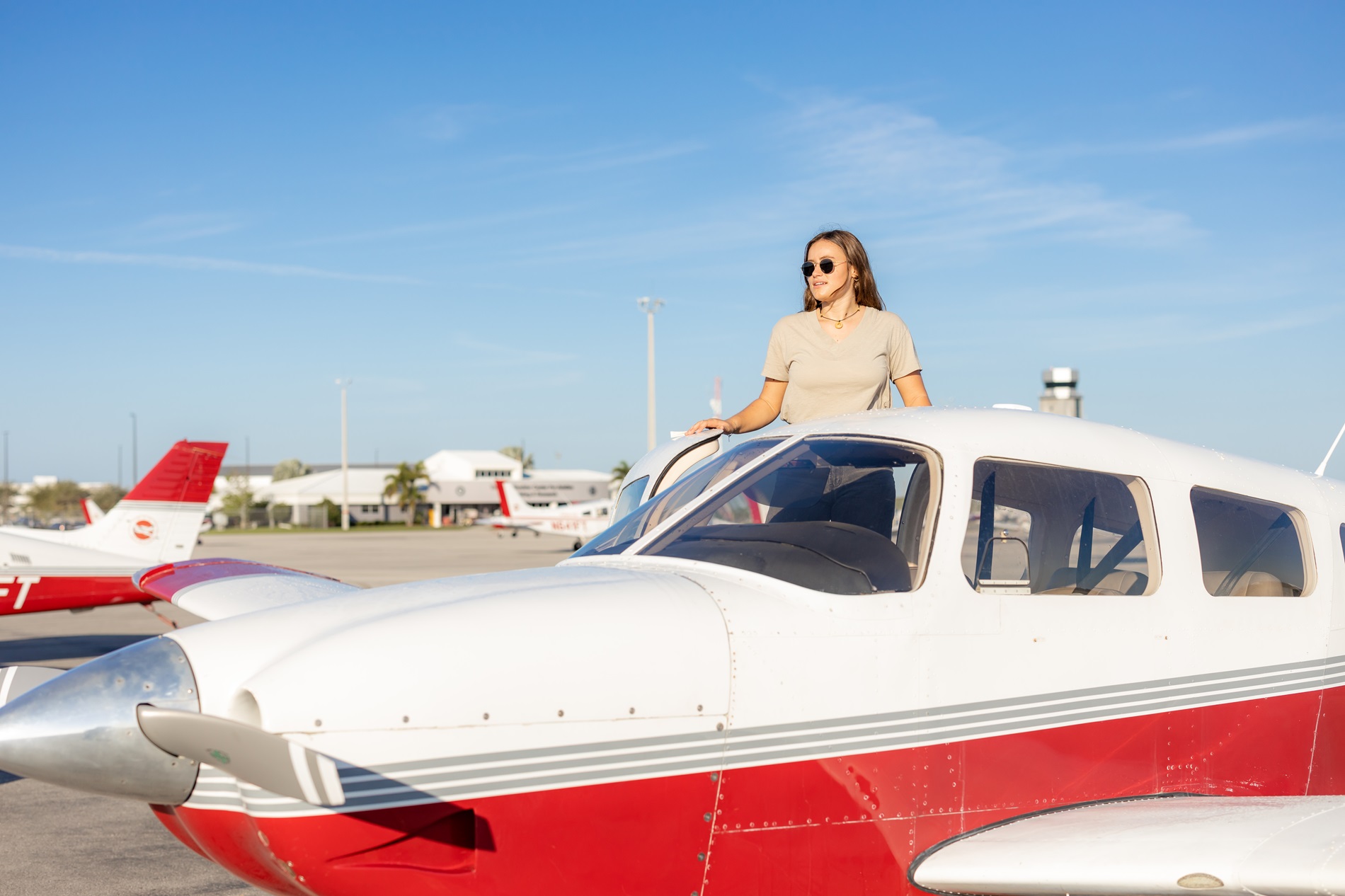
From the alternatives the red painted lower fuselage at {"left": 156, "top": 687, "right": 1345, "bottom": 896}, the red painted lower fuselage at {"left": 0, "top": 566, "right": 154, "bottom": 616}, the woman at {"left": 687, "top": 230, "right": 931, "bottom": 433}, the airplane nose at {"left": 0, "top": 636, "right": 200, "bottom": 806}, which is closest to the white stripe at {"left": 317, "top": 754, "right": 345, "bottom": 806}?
the red painted lower fuselage at {"left": 156, "top": 687, "right": 1345, "bottom": 896}

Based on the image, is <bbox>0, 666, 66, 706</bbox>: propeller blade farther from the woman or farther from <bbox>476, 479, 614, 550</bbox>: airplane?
<bbox>476, 479, 614, 550</bbox>: airplane

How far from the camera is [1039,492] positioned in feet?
11.6

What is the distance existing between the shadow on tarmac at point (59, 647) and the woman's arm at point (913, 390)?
1165 cm

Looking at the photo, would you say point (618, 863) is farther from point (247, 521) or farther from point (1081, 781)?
point (247, 521)

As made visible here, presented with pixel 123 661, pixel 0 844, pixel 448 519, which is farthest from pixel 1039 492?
pixel 448 519

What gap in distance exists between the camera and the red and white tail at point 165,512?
1423 centimetres

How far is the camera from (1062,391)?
18844 mm

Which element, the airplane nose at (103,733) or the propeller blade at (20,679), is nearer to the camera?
the airplane nose at (103,733)

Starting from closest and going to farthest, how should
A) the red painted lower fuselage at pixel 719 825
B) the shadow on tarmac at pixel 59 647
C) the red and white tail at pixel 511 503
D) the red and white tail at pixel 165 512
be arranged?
the red painted lower fuselage at pixel 719 825 < the shadow on tarmac at pixel 59 647 < the red and white tail at pixel 165 512 < the red and white tail at pixel 511 503

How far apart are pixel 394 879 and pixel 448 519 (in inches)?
3847

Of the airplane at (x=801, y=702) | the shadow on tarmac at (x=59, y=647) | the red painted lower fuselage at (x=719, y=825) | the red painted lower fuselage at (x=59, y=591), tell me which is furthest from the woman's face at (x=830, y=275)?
the shadow on tarmac at (x=59, y=647)

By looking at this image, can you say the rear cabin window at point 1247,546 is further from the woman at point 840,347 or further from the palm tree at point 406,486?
the palm tree at point 406,486

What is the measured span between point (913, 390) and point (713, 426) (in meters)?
0.81

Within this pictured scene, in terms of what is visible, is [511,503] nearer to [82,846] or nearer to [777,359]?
[82,846]
